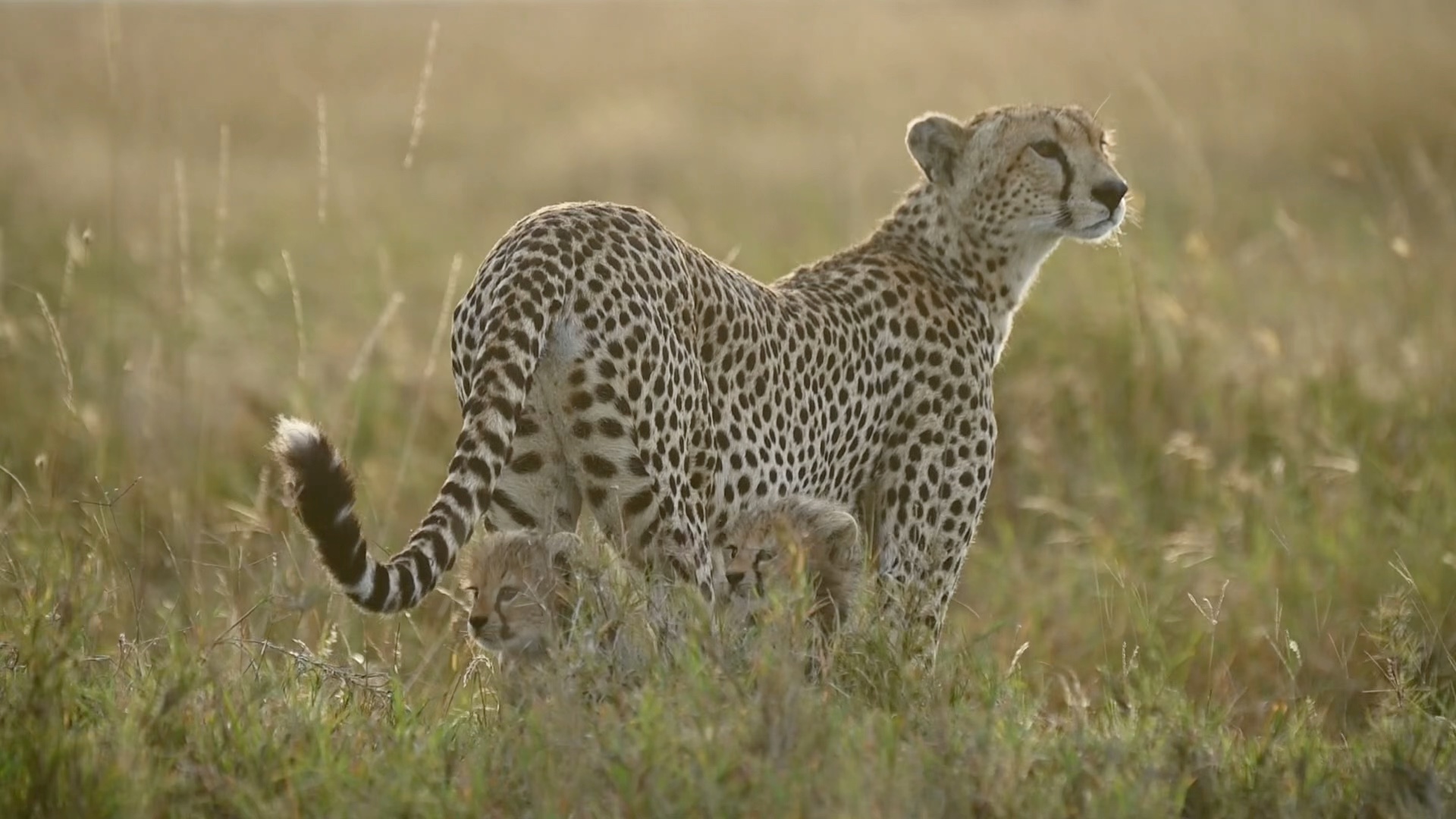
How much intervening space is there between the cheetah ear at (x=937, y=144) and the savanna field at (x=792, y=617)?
0.98 metres

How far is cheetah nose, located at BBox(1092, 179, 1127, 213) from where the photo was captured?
4086mm

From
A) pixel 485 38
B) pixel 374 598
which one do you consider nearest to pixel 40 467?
pixel 374 598

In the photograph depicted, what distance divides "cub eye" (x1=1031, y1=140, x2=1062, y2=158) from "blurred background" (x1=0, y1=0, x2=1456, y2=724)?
284 millimetres

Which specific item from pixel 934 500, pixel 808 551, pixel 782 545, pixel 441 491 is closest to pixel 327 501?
pixel 441 491

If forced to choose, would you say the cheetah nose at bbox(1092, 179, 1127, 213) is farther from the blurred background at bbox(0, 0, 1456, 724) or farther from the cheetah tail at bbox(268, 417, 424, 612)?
the cheetah tail at bbox(268, 417, 424, 612)

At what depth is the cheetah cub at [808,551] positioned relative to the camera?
3.48 m

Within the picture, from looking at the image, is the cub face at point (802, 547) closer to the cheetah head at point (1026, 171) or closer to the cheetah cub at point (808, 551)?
the cheetah cub at point (808, 551)

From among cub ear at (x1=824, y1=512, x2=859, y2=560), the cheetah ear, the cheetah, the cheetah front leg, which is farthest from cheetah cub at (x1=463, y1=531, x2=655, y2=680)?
the cheetah ear

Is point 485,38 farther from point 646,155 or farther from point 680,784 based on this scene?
point 680,784

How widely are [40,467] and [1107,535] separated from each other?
121 inches

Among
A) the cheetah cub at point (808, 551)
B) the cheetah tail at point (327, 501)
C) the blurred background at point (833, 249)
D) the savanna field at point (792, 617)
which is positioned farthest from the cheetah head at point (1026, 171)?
the cheetah tail at point (327, 501)

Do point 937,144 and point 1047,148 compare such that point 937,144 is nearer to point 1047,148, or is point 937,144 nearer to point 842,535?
point 1047,148

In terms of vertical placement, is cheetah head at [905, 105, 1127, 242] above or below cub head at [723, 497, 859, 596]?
above

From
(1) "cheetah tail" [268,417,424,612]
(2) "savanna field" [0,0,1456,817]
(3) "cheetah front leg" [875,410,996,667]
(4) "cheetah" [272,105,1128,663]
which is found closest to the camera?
(1) "cheetah tail" [268,417,424,612]
